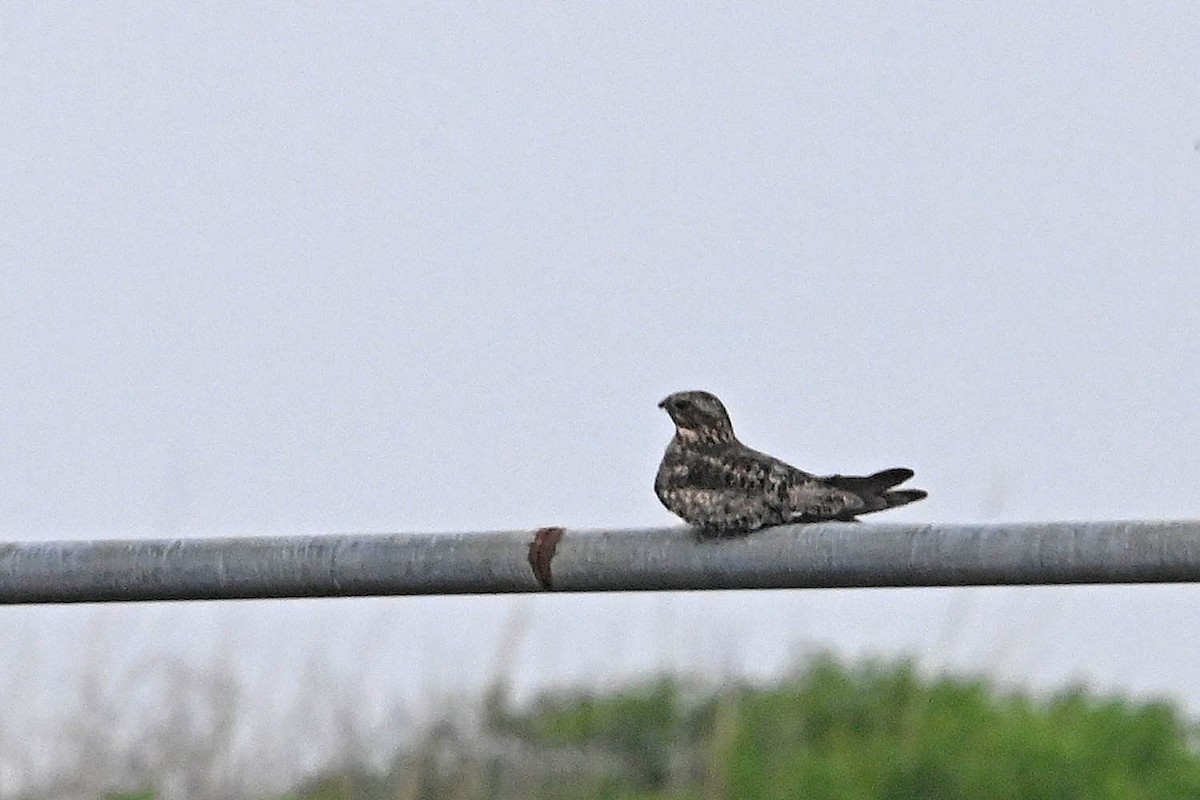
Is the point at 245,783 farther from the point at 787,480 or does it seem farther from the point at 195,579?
the point at 195,579

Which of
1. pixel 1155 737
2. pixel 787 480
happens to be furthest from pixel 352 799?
pixel 1155 737

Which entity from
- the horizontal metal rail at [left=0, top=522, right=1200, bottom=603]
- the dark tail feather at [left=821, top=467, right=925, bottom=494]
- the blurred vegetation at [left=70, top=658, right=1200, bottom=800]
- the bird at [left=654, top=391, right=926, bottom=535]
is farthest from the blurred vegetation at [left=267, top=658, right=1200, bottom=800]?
the horizontal metal rail at [left=0, top=522, right=1200, bottom=603]

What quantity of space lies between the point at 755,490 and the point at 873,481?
0.61 feet

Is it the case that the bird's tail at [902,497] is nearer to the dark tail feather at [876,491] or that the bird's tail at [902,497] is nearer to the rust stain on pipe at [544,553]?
the dark tail feather at [876,491]

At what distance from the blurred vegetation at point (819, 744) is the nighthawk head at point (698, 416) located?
98.6 inches

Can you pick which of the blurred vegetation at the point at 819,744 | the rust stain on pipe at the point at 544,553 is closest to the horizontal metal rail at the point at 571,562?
the rust stain on pipe at the point at 544,553

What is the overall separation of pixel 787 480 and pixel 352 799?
3190mm

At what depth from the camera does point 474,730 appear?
695 centimetres

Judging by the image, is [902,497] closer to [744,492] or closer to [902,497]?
[902,497]

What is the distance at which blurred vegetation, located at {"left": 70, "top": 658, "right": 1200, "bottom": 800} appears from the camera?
7184 mm

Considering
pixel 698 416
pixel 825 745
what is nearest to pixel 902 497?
pixel 698 416

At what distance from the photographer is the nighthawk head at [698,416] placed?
13.7 feet

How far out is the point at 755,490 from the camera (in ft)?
11.3

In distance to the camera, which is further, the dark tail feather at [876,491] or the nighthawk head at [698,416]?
the nighthawk head at [698,416]
